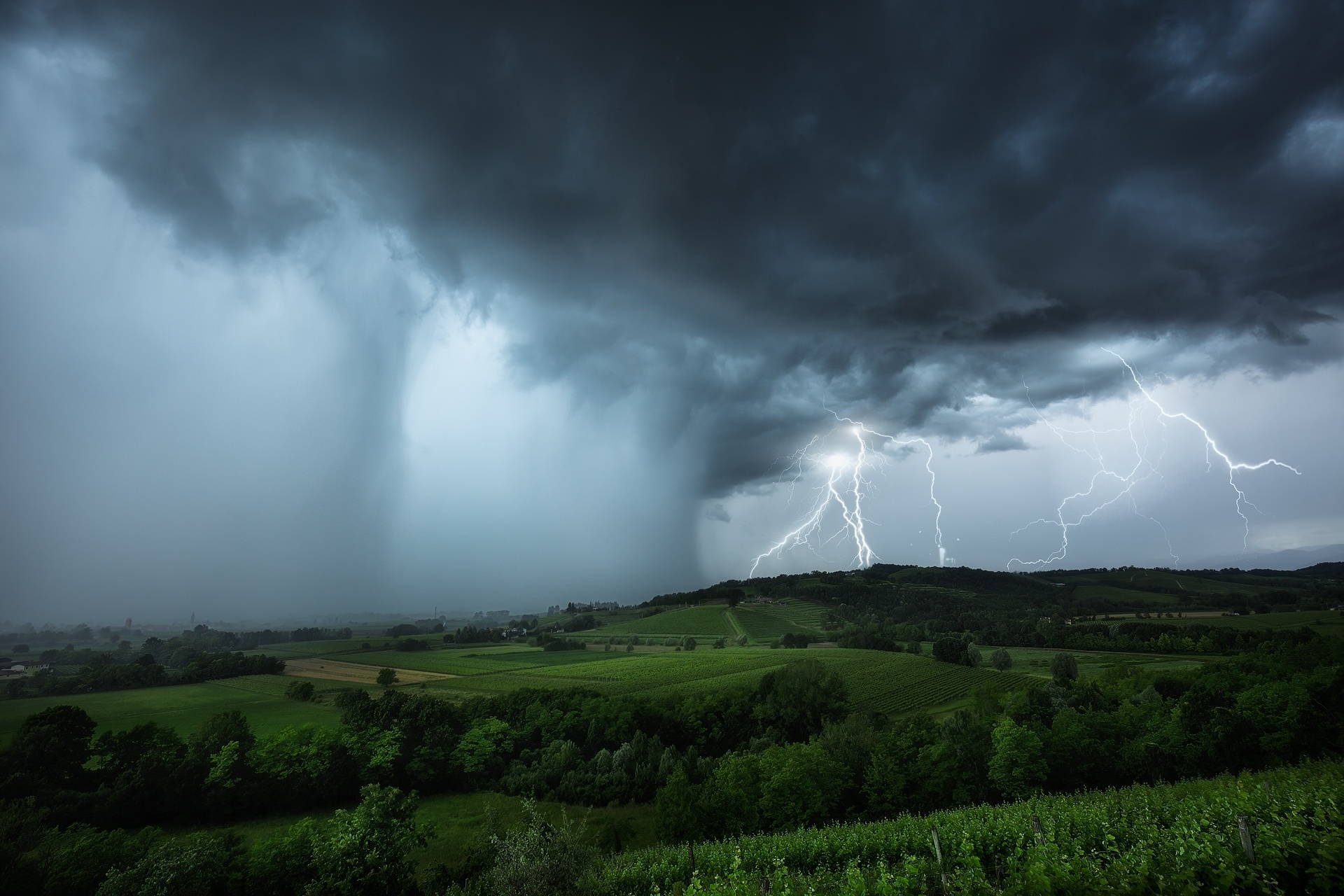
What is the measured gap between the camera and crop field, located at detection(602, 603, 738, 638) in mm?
143250

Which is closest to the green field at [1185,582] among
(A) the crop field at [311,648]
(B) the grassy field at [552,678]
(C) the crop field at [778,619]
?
(B) the grassy field at [552,678]

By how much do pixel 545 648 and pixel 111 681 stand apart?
76308 millimetres

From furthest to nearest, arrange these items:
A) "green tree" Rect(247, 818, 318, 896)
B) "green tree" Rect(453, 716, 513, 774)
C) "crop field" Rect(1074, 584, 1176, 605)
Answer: "crop field" Rect(1074, 584, 1176, 605)
"green tree" Rect(453, 716, 513, 774)
"green tree" Rect(247, 818, 318, 896)

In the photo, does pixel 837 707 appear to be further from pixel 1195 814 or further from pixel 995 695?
pixel 1195 814

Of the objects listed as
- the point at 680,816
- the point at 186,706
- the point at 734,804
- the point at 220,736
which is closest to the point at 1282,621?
the point at 734,804

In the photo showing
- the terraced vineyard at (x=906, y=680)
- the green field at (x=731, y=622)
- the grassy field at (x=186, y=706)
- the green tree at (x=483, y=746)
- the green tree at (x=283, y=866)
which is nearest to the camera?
the green tree at (x=283, y=866)

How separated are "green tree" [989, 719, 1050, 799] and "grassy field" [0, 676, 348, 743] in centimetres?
6953

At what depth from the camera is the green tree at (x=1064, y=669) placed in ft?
270

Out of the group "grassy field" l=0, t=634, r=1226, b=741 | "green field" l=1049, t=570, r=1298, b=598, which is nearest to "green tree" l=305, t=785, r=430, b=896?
"grassy field" l=0, t=634, r=1226, b=741

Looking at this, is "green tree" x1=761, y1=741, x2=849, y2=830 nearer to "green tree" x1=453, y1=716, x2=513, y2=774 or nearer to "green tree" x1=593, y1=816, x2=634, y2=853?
"green tree" x1=593, y1=816, x2=634, y2=853

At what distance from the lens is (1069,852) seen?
22219 millimetres

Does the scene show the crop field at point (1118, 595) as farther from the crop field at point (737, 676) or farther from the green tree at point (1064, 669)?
the crop field at point (737, 676)

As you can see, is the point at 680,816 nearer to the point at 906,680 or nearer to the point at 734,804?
the point at 734,804

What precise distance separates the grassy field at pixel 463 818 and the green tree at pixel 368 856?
42.5ft
